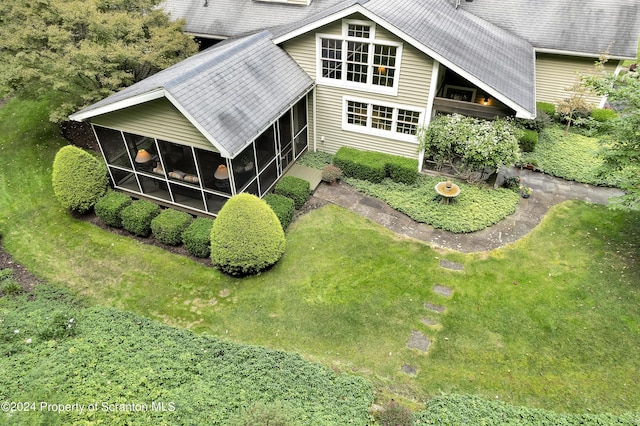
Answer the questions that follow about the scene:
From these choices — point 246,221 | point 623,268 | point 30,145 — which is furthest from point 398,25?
point 30,145

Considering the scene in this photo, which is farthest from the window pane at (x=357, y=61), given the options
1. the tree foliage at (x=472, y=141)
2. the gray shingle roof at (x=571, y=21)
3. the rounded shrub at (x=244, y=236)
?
the gray shingle roof at (x=571, y=21)

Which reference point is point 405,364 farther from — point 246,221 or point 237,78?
point 237,78

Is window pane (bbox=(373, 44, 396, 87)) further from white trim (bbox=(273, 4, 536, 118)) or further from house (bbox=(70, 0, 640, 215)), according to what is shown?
white trim (bbox=(273, 4, 536, 118))

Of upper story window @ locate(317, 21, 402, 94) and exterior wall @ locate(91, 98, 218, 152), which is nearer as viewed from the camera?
exterior wall @ locate(91, 98, 218, 152)

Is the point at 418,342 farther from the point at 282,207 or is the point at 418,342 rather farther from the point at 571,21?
the point at 571,21

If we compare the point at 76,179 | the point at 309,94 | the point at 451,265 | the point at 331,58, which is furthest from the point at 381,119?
the point at 76,179

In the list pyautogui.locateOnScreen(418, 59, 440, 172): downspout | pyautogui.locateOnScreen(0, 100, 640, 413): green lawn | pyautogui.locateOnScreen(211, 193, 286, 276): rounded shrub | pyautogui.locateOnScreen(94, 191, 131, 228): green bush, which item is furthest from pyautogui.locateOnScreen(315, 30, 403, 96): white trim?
pyautogui.locateOnScreen(94, 191, 131, 228): green bush
